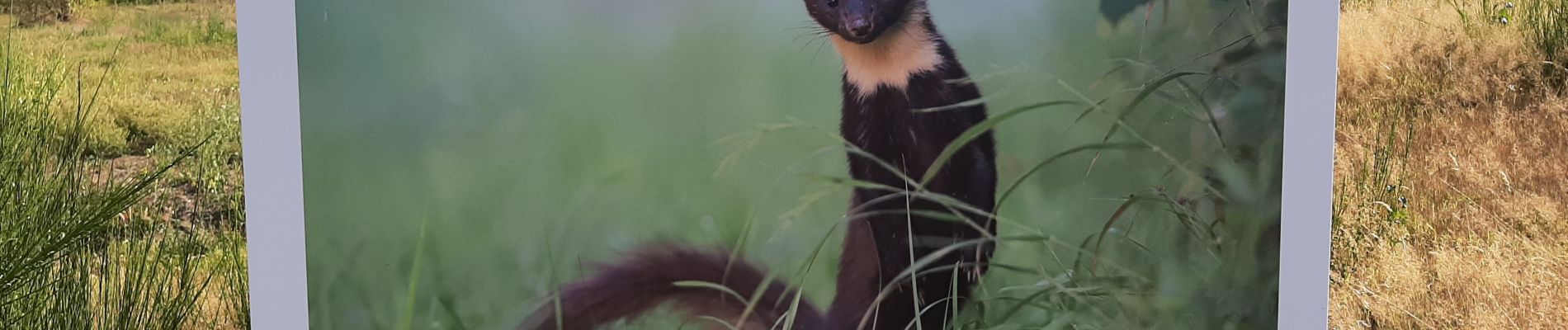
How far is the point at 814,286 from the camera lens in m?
1.87

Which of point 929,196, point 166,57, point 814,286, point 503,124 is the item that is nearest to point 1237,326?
point 929,196

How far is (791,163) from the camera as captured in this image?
1.82m

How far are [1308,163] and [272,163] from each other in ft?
5.65

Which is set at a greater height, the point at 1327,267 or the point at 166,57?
the point at 166,57

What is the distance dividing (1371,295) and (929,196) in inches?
A: 96.2

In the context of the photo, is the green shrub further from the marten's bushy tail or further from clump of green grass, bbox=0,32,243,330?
the marten's bushy tail

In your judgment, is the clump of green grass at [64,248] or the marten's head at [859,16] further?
the clump of green grass at [64,248]

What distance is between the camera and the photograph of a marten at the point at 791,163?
178 cm

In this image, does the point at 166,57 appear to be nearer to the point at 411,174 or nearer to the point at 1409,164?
the point at 411,174

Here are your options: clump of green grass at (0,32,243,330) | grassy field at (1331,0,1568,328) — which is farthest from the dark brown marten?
grassy field at (1331,0,1568,328)

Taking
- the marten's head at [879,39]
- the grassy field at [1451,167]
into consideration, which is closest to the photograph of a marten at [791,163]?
the marten's head at [879,39]

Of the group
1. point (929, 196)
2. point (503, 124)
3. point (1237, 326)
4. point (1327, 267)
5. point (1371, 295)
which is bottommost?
point (1371, 295)

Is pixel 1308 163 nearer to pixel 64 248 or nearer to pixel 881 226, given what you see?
pixel 881 226

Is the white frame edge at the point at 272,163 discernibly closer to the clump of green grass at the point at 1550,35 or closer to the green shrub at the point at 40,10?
the green shrub at the point at 40,10
